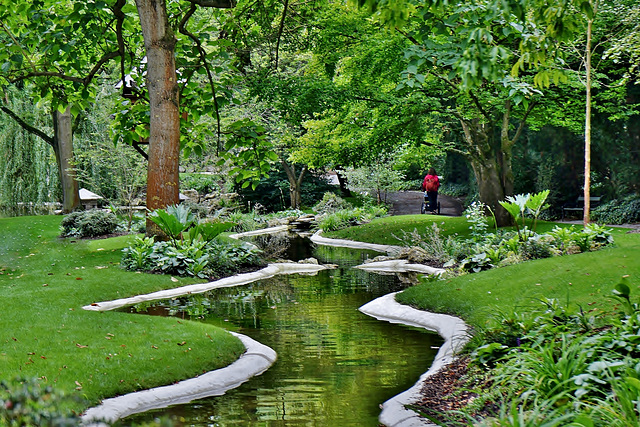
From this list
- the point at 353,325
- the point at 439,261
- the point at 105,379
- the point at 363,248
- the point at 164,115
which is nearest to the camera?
the point at 105,379

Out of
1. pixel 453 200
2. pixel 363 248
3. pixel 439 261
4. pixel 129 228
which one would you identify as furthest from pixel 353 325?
pixel 453 200

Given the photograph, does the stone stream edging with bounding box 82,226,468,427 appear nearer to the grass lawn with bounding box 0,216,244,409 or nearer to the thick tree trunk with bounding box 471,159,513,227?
the grass lawn with bounding box 0,216,244,409

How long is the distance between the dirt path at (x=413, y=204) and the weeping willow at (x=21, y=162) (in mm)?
15398

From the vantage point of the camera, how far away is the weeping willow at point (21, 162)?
24281 millimetres

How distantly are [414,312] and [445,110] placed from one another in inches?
333

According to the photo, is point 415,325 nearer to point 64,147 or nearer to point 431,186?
point 431,186

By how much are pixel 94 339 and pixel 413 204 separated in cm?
2623

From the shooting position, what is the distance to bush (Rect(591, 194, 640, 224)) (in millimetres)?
19891

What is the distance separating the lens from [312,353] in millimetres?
7262

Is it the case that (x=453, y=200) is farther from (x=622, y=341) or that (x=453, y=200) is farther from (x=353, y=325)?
(x=622, y=341)

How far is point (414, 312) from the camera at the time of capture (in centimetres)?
939

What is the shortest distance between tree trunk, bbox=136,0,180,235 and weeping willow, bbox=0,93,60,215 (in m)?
14.6

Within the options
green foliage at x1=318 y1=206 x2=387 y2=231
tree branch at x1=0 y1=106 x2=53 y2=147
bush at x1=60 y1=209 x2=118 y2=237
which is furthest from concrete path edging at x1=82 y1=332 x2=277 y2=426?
tree branch at x1=0 y1=106 x2=53 y2=147

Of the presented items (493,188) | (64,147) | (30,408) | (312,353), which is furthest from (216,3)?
(64,147)
